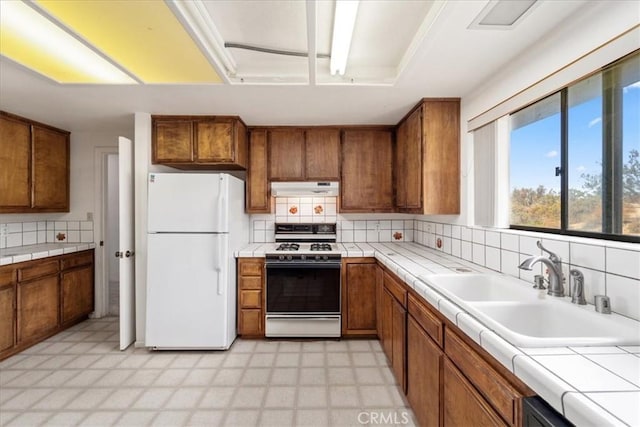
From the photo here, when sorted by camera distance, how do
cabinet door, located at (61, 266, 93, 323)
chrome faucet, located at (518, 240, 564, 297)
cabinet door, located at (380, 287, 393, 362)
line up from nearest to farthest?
chrome faucet, located at (518, 240, 564, 297) → cabinet door, located at (380, 287, 393, 362) → cabinet door, located at (61, 266, 93, 323)

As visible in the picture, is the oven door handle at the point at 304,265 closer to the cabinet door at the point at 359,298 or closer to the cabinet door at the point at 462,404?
the cabinet door at the point at 359,298

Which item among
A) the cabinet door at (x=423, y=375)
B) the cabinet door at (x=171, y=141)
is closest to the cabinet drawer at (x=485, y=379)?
the cabinet door at (x=423, y=375)

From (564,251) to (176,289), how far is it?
287cm

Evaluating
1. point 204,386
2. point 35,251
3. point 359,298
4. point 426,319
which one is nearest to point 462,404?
point 426,319

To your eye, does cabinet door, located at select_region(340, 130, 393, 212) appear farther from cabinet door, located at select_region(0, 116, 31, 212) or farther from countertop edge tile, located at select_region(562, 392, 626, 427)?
cabinet door, located at select_region(0, 116, 31, 212)

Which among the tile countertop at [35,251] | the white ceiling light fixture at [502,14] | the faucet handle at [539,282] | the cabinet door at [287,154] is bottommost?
the tile countertop at [35,251]

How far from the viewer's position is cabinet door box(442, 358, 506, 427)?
1.03m

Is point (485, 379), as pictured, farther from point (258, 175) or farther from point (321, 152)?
point (258, 175)

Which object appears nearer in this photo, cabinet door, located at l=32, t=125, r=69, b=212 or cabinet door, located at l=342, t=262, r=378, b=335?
cabinet door, located at l=342, t=262, r=378, b=335

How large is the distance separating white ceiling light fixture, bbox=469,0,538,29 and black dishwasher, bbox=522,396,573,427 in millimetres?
1567

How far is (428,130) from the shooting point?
252cm

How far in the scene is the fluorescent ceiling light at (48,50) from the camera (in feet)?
4.98

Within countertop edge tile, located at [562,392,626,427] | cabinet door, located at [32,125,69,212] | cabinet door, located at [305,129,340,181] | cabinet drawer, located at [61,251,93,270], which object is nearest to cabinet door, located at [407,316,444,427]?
countertop edge tile, located at [562,392,626,427]

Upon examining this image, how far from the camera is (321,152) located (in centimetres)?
331
